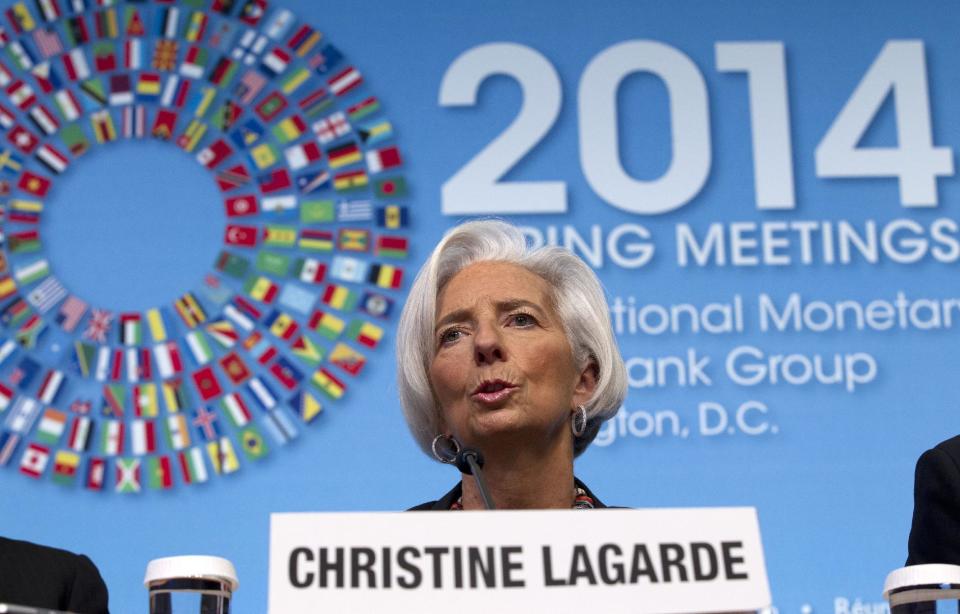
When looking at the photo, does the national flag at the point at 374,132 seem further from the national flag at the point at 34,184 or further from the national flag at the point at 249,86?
the national flag at the point at 34,184

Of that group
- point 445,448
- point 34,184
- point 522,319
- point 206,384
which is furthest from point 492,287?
point 34,184

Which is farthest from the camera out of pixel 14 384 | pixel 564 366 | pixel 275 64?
pixel 275 64

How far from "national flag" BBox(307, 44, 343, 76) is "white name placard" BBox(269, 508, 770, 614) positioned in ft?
8.79

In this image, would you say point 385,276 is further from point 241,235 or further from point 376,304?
point 241,235

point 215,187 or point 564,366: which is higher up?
point 215,187

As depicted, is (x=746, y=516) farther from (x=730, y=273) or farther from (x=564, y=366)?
(x=730, y=273)

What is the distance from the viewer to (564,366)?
254 centimetres

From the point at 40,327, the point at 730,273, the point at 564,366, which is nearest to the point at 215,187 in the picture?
the point at 40,327

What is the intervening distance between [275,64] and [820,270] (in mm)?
1499

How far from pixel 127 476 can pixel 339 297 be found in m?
0.67

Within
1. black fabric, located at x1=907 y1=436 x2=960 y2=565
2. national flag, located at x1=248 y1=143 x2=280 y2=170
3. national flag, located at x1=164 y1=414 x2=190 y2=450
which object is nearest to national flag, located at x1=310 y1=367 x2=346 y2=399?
national flag, located at x1=164 y1=414 x2=190 y2=450

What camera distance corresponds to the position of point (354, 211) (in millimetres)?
4070

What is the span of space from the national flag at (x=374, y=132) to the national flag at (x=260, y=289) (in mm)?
446

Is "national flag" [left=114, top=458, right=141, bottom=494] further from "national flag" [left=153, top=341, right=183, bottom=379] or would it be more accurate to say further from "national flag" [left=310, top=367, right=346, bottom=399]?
"national flag" [left=310, top=367, right=346, bottom=399]
